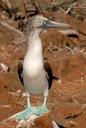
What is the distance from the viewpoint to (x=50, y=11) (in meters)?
17.3

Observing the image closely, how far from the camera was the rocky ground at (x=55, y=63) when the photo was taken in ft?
36.3

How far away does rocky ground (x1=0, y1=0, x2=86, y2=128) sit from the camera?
11.1 m

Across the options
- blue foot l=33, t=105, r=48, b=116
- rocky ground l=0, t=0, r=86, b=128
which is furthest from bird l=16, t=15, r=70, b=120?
rocky ground l=0, t=0, r=86, b=128

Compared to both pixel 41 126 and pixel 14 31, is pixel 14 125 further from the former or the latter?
pixel 14 31

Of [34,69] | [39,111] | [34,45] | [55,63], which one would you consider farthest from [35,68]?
[55,63]

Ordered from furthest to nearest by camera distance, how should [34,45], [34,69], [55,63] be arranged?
[55,63] → [34,45] → [34,69]

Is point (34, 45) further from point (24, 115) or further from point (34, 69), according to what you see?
point (24, 115)

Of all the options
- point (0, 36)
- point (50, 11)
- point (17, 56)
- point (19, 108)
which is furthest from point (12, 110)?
point (50, 11)

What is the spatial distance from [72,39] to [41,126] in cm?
714

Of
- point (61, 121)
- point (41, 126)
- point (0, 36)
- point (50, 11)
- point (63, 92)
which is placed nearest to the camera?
point (41, 126)

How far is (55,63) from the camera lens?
13508mm

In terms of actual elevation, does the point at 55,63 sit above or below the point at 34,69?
below

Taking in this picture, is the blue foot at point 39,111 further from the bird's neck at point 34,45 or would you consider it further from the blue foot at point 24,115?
the bird's neck at point 34,45

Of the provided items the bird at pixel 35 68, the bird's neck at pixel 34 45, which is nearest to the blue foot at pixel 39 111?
the bird at pixel 35 68
